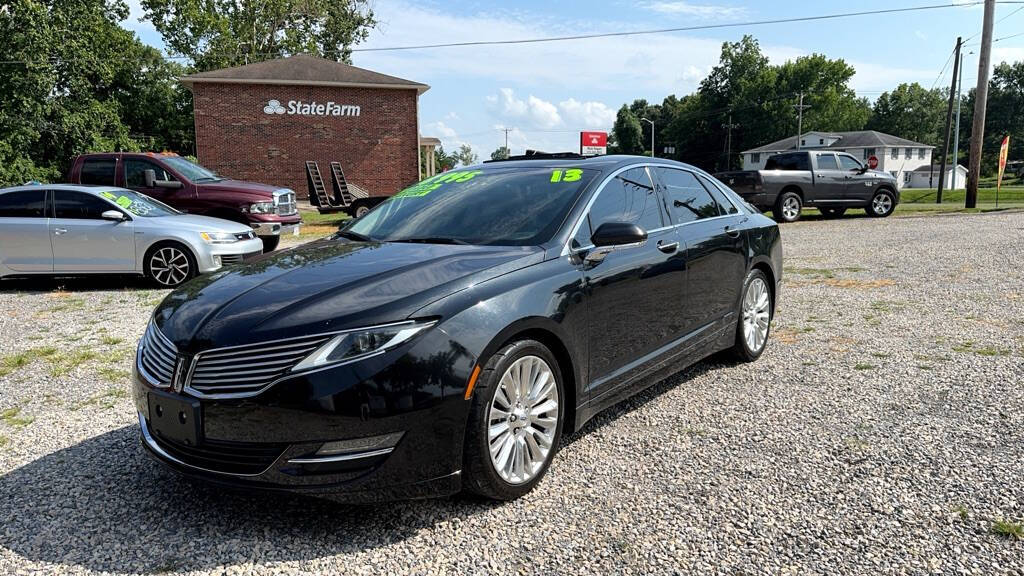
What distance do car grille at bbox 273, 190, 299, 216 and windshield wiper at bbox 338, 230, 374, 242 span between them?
28.3ft

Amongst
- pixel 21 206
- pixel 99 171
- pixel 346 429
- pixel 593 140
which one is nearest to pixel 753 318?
pixel 346 429

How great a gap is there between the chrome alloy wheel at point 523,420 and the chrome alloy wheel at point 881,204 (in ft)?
64.0

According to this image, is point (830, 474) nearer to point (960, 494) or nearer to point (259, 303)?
point (960, 494)

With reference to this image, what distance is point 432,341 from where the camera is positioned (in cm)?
276

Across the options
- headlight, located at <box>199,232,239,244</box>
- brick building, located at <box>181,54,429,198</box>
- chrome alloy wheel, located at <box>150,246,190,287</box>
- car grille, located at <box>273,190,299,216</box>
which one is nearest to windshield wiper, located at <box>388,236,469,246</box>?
headlight, located at <box>199,232,239,244</box>

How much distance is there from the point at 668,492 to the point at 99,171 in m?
12.4

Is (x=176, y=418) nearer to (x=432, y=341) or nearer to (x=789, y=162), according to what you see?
(x=432, y=341)

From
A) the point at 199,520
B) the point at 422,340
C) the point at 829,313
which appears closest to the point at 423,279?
the point at 422,340

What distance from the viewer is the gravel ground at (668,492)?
106 inches

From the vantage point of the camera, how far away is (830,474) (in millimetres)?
3385

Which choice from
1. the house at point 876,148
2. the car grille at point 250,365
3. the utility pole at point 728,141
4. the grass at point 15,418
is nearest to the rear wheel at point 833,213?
the grass at point 15,418

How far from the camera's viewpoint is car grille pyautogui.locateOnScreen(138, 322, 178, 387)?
9.62 ft

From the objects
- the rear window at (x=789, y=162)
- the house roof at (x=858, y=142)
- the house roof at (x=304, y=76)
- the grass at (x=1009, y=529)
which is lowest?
the grass at (x=1009, y=529)

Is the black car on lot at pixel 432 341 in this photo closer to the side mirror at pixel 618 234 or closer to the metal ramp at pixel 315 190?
the side mirror at pixel 618 234
